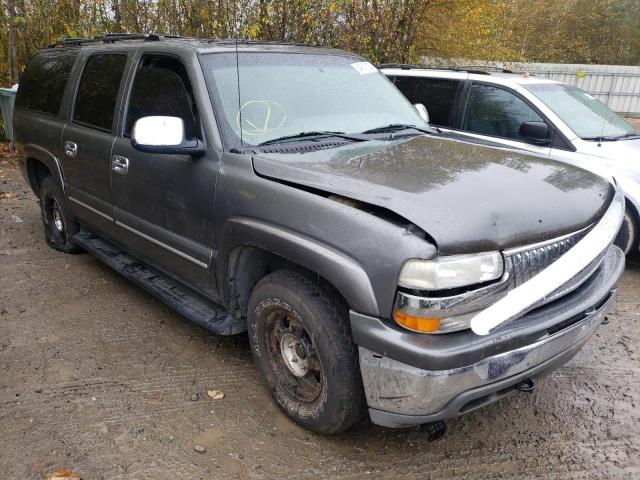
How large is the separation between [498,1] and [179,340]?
1104 centimetres

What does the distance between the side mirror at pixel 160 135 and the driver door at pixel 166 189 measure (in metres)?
0.17

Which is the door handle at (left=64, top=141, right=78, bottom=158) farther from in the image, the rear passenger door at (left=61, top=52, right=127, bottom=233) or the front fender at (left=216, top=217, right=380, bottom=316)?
the front fender at (left=216, top=217, right=380, bottom=316)

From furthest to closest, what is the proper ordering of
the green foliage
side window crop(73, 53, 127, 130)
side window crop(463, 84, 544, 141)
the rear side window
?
1. the green foliage
2. side window crop(463, 84, 544, 141)
3. the rear side window
4. side window crop(73, 53, 127, 130)

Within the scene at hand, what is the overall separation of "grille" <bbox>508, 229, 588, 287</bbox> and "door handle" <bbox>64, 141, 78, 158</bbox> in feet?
11.5

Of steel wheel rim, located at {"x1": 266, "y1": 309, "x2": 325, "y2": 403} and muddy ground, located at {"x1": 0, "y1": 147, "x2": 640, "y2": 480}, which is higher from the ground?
steel wheel rim, located at {"x1": 266, "y1": 309, "x2": 325, "y2": 403}

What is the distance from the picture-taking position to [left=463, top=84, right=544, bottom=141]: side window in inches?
224

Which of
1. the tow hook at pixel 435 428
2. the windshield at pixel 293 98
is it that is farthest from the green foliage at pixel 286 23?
the tow hook at pixel 435 428

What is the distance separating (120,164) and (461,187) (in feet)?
7.92

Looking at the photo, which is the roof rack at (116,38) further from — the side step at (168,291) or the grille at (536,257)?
the grille at (536,257)

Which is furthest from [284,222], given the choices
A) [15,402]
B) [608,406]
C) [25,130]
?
[25,130]

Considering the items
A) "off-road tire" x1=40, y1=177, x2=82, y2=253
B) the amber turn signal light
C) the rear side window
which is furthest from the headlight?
the rear side window

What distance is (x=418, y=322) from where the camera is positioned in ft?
6.77

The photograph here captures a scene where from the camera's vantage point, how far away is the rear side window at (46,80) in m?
4.59

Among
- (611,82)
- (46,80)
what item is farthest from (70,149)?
(611,82)
